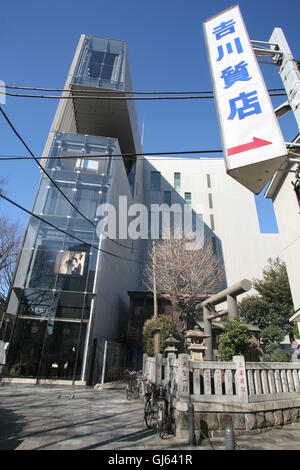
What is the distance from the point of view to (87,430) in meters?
6.14

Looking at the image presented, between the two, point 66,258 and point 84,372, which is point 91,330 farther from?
point 66,258

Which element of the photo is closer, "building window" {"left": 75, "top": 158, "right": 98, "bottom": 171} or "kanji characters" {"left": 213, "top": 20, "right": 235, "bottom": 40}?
"kanji characters" {"left": 213, "top": 20, "right": 235, "bottom": 40}

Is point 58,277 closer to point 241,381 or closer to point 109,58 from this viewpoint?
point 241,381

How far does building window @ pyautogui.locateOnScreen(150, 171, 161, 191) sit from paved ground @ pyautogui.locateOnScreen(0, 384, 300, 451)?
97.8 feet

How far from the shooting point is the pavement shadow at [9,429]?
16.9 feet

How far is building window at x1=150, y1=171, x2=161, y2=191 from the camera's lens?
36.1 meters

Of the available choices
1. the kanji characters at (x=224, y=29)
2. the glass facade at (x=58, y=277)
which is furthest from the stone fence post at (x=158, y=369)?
the kanji characters at (x=224, y=29)

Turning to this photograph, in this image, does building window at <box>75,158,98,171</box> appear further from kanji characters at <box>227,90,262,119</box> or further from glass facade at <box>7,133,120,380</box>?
kanji characters at <box>227,90,262,119</box>

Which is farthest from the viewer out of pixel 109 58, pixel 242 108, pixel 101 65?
pixel 109 58

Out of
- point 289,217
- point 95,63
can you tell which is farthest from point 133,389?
point 95,63

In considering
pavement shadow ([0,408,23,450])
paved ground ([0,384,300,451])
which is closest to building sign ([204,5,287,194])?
paved ground ([0,384,300,451])

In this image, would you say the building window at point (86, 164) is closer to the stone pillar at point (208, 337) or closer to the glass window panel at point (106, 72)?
the glass window panel at point (106, 72)

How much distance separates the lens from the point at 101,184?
18500 millimetres

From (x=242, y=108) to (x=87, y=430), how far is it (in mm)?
8394
